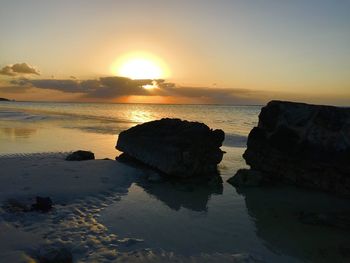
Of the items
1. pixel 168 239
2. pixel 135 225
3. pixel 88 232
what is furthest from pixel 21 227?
pixel 168 239

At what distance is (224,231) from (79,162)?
8.61 meters

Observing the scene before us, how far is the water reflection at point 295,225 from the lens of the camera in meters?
8.06

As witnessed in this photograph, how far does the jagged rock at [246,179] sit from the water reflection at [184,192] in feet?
1.94

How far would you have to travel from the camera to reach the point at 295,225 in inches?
383

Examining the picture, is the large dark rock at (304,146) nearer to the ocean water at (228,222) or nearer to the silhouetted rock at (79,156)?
the ocean water at (228,222)

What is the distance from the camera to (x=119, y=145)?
56.7 feet

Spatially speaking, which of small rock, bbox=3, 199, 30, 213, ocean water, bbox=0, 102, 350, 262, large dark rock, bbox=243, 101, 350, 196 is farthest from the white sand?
large dark rock, bbox=243, 101, 350, 196

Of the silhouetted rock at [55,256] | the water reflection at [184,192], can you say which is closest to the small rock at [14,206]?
the silhouetted rock at [55,256]

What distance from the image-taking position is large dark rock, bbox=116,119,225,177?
14.4m

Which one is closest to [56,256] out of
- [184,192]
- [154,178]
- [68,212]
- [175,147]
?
[68,212]

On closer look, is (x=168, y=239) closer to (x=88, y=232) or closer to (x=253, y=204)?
(x=88, y=232)

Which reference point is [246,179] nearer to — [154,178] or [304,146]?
[304,146]

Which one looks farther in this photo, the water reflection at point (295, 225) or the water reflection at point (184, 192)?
the water reflection at point (184, 192)

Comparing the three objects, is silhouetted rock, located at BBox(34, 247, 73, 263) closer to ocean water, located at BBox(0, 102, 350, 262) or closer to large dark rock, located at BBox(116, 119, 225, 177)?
ocean water, located at BBox(0, 102, 350, 262)
